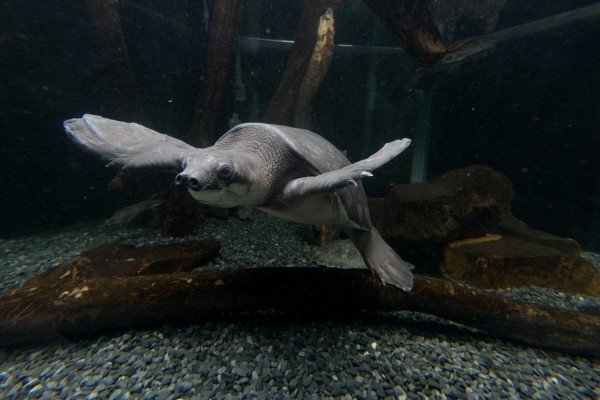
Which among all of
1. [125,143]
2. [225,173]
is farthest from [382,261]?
[125,143]

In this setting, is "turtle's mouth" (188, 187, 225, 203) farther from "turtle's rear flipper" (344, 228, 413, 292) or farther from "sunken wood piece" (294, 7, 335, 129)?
"sunken wood piece" (294, 7, 335, 129)

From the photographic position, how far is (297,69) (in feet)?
22.4

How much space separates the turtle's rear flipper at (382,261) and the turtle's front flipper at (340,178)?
3.64ft

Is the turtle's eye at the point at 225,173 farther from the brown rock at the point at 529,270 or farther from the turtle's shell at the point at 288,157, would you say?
the brown rock at the point at 529,270

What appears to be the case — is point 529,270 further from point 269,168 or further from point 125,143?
point 125,143

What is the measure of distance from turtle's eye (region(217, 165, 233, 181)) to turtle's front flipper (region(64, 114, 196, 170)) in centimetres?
68

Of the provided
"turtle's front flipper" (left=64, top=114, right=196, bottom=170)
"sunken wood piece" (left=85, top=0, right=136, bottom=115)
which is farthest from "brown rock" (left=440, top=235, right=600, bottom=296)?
"sunken wood piece" (left=85, top=0, right=136, bottom=115)

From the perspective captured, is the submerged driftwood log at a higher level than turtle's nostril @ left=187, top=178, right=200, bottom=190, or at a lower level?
lower

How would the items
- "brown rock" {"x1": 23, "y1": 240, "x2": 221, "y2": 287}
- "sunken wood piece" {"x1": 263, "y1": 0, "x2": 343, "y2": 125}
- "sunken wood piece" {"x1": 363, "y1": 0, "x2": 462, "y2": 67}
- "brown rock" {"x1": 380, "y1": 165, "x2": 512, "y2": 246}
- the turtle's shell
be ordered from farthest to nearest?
"sunken wood piece" {"x1": 263, "y1": 0, "x2": 343, "y2": 125}, "sunken wood piece" {"x1": 363, "y1": 0, "x2": 462, "y2": 67}, "brown rock" {"x1": 380, "y1": 165, "x2": 512, "y2": 246}, "brown rock" {"x1": 23, "y1": 240, "x2": 221, "y2": 287}, the turtle's shell

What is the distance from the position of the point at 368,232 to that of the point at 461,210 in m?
1.93

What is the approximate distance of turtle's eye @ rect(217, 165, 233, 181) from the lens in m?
2.03

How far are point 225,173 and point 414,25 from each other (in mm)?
4725

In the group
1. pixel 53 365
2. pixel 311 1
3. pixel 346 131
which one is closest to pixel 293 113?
pixel 311 1

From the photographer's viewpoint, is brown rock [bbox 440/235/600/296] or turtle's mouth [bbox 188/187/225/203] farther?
brown rock [bbox 440/235/600/296]
